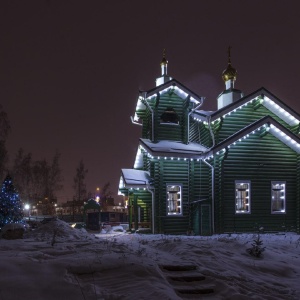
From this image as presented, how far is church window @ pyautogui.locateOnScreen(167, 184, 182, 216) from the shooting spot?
884 inches

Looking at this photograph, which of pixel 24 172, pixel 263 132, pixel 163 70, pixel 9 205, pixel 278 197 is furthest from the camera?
pixel 24 172

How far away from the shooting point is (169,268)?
9.74 meters

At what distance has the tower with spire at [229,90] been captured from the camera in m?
26.2

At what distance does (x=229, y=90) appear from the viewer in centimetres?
2647

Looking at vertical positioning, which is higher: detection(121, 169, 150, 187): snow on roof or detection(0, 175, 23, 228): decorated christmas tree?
detection(121, 169, 150, 187): snow on roof

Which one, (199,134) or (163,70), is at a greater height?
(163,70)

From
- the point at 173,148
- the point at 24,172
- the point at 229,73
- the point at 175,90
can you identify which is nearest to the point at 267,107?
the point at 229,73

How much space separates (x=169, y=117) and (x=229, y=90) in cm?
489

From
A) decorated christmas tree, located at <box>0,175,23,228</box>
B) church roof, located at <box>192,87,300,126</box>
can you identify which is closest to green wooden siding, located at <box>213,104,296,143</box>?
church roof, located at <box>192,87,300,126</box>

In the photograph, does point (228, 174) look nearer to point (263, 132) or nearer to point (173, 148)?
point (263, 132)

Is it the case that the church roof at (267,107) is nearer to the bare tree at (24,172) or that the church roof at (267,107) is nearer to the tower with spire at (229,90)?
the tower with spire at (229,90)

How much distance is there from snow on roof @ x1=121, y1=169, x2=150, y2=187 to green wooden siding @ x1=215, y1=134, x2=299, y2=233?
14.2 ft

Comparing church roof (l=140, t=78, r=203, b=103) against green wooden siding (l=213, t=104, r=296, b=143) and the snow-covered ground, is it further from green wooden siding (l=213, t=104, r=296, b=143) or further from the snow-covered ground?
the snow-covered ground

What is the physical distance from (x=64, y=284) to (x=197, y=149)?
1699 cm
